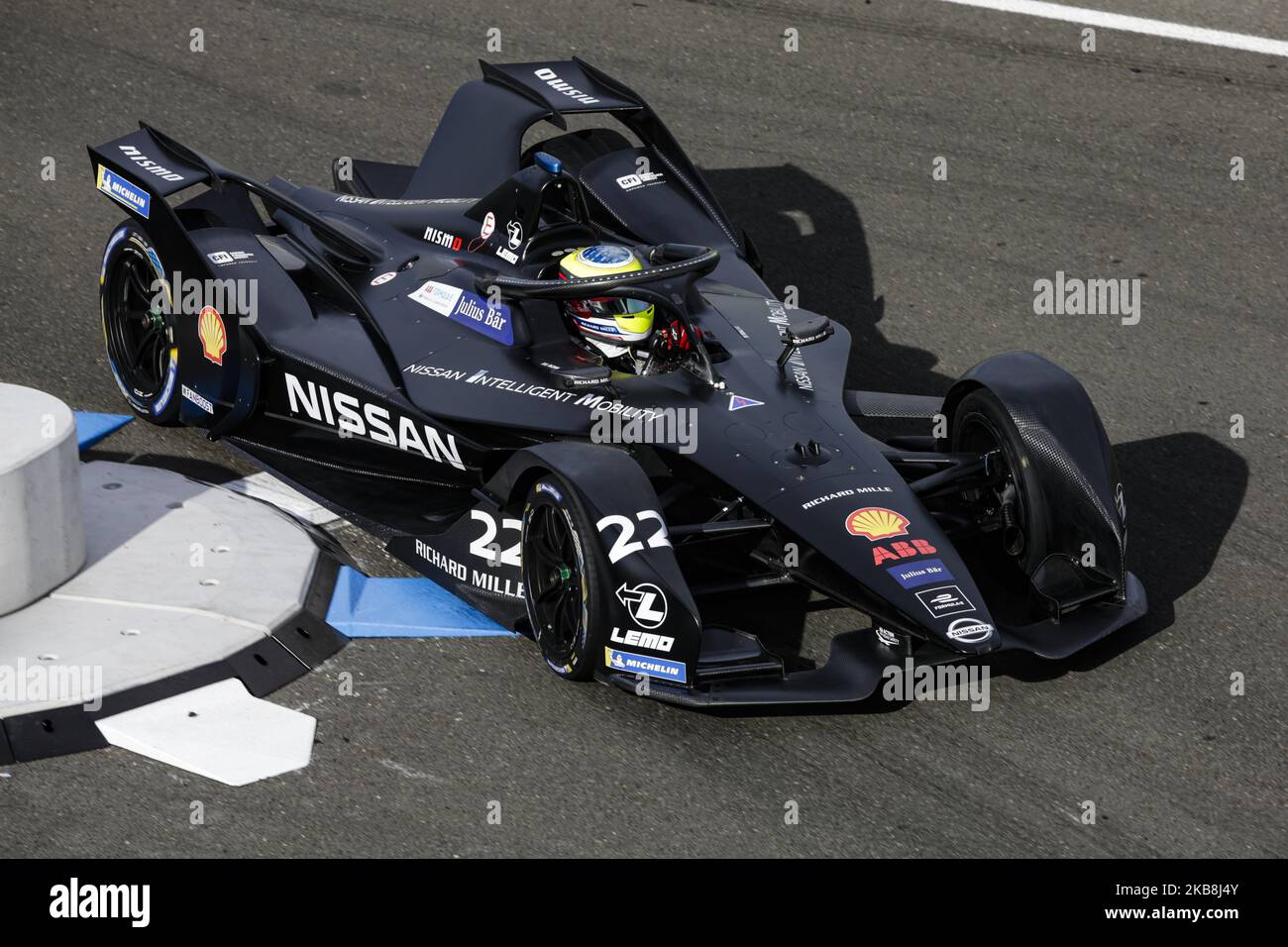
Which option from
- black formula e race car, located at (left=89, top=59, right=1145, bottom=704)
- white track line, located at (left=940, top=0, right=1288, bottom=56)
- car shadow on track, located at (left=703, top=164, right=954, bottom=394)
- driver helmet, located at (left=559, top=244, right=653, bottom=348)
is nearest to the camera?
black formula e race car, located at (left=89, top=59, right=1145, bottom=704)

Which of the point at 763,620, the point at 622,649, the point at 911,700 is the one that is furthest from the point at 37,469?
the point at 911,700

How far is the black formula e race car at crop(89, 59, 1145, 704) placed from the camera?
6.43 metres

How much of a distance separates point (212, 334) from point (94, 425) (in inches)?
38.6

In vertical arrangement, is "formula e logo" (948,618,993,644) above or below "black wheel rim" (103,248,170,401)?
below

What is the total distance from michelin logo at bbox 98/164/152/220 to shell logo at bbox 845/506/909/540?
387 centimetres

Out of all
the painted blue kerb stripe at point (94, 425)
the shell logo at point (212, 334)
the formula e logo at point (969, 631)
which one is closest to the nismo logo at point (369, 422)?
the shell logo at point (212, 334)

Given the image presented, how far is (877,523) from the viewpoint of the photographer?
261 inches

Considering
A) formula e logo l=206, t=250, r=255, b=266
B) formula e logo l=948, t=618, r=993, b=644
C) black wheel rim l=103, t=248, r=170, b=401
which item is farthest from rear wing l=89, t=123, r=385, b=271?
formula e logo l=948, t=618, r=993, b=644

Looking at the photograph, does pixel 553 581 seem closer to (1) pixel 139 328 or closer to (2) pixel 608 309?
(2) pixel 608 309

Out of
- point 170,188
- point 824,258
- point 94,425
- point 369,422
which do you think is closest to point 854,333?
point 824,258

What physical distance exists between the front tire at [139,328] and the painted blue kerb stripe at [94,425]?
105mm

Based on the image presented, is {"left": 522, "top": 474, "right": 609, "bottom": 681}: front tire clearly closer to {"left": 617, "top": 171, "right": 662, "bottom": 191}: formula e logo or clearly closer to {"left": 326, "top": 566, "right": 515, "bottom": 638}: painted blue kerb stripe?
{"left": 326, "top": 566, "right": 515, "bottom": 638}: painted blue kerb stripe

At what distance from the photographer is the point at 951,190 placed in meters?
11.6

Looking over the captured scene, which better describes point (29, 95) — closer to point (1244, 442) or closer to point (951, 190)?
point (951, 190)
